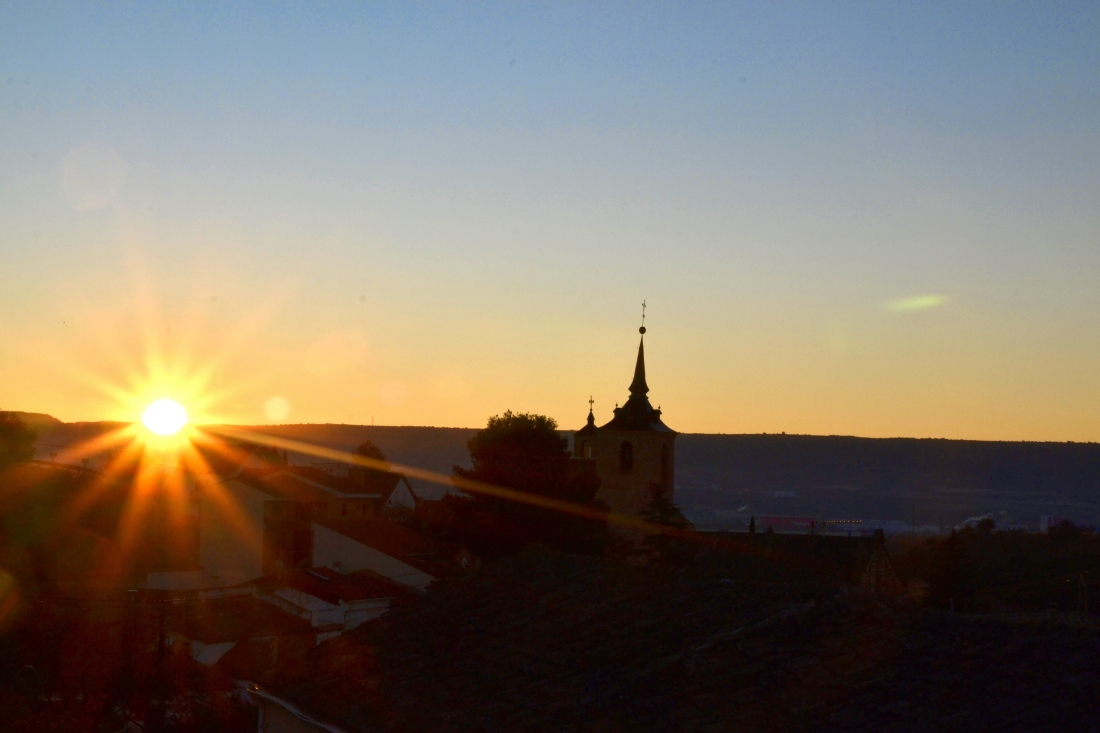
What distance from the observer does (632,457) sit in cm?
5972

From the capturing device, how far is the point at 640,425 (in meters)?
60.0

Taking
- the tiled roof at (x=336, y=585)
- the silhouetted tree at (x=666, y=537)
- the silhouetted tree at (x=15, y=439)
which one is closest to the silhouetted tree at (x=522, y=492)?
the silhouetted tree at (x=666, y=537)

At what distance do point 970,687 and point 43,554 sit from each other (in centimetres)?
5002

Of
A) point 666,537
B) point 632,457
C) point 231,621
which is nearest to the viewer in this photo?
point 231,621

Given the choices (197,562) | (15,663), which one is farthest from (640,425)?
(15,663)

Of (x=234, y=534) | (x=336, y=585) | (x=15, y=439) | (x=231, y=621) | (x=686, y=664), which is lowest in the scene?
(x=231, y=621)

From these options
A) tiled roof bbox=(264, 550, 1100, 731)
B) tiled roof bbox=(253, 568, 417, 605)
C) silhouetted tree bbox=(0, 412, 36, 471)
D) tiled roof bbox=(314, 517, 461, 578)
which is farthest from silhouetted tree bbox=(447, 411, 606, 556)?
silhouetted tree bbox=(0, 412, 36, 471)

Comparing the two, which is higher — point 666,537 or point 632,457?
point 632,457

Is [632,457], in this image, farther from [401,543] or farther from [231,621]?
[231,621]

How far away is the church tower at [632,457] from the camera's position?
194ft

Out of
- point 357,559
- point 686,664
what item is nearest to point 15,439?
point 357,559

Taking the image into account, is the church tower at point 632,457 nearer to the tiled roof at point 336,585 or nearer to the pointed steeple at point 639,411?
the pointed steeple at point 639,411

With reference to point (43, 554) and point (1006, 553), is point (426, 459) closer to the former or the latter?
point (1006, 553)

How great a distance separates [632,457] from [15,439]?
47.8 metres
